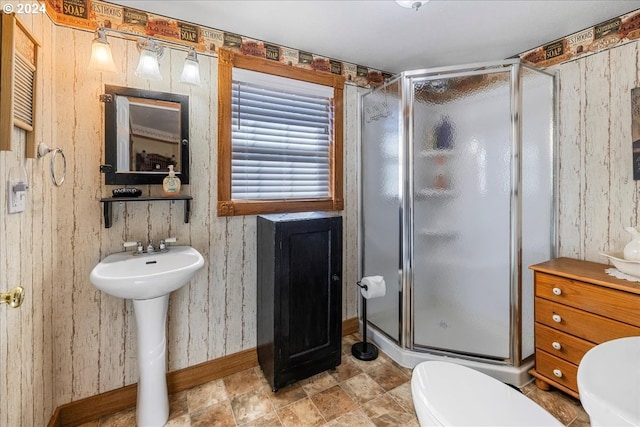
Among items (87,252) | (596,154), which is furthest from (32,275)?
(596,154)

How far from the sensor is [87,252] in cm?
171

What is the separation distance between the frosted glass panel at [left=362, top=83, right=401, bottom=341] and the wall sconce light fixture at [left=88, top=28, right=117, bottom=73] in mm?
1819

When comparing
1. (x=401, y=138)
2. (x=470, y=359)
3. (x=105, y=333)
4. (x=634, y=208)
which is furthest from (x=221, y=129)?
(x=634, y=208)

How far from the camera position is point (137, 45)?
1.75 metres

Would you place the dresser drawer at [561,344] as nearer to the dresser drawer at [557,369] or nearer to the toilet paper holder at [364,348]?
the dresser drawer at [557,369]

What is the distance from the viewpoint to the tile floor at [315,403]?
168 cm

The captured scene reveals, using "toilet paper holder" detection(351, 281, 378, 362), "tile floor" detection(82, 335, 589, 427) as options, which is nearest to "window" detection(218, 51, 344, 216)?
"toilet paper holder" detection(351, 281, 378, 362)

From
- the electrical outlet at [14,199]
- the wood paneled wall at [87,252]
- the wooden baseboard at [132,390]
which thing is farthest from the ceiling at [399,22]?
the wooden baseboard at [132,390]

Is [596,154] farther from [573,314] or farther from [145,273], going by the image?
[145,273]

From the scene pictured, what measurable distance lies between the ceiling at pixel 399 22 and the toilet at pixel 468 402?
1.93 m

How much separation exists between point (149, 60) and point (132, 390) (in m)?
1.97

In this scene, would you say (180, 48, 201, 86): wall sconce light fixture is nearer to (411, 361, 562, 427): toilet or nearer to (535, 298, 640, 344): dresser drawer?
(411, 361, 562, 427): toilet

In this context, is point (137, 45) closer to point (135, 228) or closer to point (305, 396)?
point (135, 228)

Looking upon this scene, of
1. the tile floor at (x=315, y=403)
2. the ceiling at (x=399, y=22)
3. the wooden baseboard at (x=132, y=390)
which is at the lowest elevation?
the tile floor at (x=315, y=403)
